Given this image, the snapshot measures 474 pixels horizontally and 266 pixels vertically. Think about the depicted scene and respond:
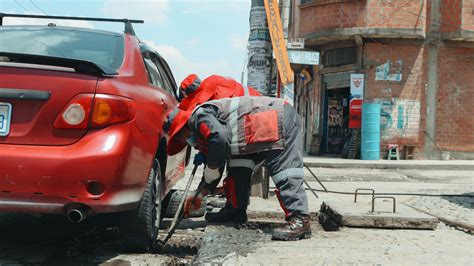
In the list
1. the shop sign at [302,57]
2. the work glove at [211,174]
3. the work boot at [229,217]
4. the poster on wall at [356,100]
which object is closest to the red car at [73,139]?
the work glove at [211,174]

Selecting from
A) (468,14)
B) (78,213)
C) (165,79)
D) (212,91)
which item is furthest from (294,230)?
(468,14)

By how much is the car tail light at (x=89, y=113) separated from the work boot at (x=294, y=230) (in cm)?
141

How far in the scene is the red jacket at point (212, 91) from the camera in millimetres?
3842

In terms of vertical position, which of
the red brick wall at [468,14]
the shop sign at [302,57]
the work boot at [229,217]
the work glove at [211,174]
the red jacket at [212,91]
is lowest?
the work boot at [229,217]

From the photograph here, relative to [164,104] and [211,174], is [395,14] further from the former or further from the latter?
[211,174]

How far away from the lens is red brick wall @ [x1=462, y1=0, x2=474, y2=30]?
635 inches

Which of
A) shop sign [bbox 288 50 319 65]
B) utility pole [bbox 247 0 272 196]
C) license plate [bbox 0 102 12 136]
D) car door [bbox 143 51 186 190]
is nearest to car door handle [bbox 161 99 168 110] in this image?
car door [bbox 143 51 186 190]

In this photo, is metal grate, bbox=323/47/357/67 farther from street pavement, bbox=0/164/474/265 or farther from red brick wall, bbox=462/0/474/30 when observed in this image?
street pavement, bbox=0/164/474/265

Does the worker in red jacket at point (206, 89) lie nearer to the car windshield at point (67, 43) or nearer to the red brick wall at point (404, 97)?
the car windshield at point (67, 43)

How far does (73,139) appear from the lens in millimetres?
2994

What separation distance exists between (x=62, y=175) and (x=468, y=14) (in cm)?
1634

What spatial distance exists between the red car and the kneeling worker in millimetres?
417

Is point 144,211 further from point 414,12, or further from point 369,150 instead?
point 414,12

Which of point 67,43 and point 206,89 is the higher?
point 67,43
